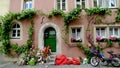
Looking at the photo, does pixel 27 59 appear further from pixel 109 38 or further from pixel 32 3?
pixel 109 38

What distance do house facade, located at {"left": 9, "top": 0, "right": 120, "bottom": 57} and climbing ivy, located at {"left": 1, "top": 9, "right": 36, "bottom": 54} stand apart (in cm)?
40

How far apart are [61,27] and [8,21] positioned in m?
4.47

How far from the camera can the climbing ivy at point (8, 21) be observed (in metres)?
15.3

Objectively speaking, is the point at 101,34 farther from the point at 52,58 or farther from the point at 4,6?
the point at 4,6

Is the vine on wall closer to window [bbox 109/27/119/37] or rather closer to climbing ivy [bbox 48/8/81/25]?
climbing ivy [bbox 48/8/81/25]

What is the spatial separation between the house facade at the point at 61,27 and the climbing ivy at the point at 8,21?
1.31 ft

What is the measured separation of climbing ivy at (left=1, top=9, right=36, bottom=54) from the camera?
1534 cm

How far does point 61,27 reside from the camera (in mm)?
15164

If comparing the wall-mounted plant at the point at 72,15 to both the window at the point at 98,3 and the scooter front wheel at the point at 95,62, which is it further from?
the scooter front wheel at the point at 95,62

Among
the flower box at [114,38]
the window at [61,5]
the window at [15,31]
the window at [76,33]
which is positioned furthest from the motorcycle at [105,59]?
the window at [15,31]

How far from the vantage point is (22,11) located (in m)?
15.6

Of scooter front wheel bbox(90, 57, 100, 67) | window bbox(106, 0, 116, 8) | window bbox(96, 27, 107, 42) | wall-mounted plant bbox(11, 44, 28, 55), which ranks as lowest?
scooter front wheel bbox(90, 57, 100, 67)

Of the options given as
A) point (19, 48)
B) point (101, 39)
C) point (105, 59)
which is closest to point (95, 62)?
point (105, 59)

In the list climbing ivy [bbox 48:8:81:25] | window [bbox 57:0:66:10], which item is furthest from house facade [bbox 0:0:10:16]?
climbing ivy [bbox 48:8:81:25]
